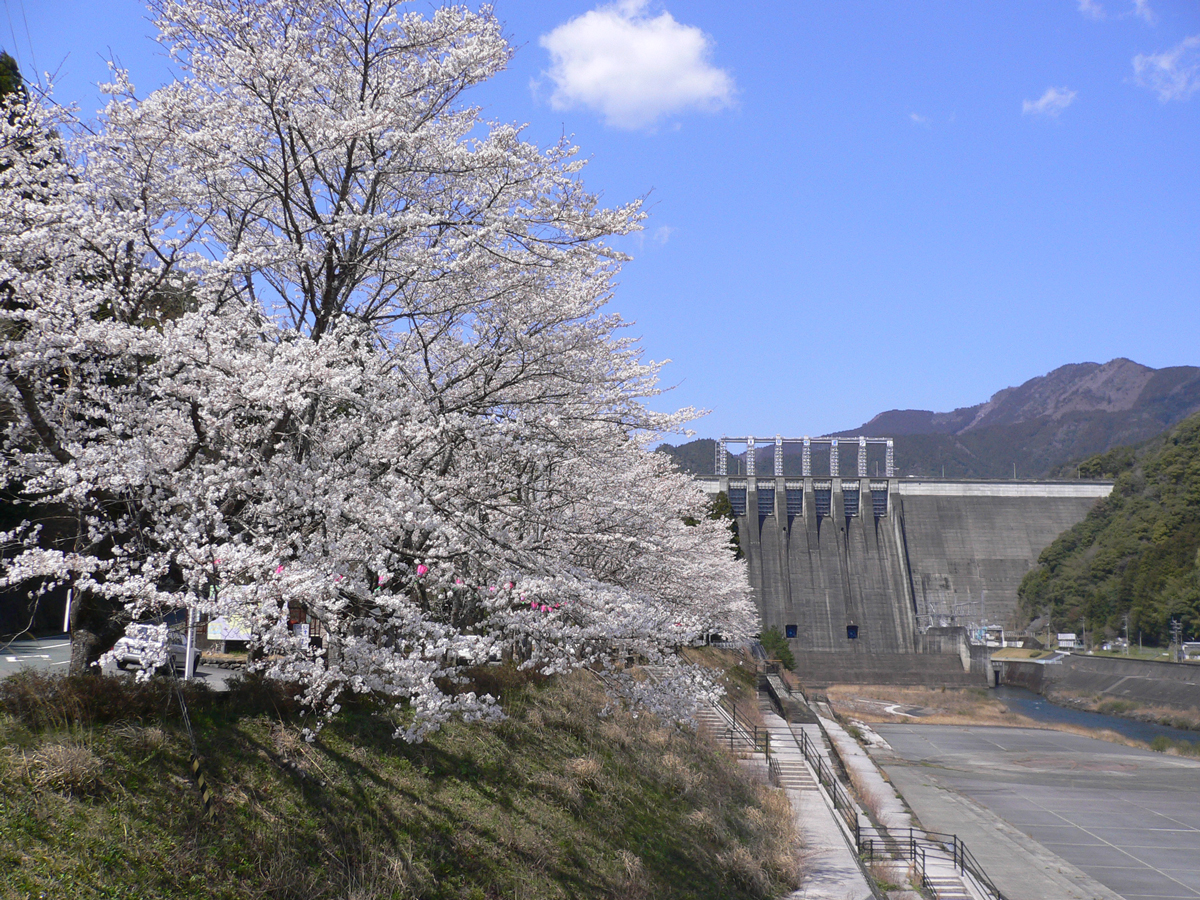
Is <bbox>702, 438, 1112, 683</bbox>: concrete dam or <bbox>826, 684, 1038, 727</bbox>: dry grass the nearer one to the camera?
<bbox>826, 684, 1038, 727</bbox>: dry grass

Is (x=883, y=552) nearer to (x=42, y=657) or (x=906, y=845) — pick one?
(x=906, y=845)

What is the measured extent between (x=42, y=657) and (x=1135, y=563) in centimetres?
7684

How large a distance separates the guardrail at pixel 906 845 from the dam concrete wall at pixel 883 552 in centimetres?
4286

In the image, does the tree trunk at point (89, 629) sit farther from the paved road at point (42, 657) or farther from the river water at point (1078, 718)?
the river water at point (1078, 718)

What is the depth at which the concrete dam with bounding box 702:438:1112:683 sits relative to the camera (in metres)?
66.9

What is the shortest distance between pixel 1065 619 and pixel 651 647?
239ft

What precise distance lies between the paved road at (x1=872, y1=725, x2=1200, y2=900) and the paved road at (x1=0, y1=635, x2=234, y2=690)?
1761 centimetres

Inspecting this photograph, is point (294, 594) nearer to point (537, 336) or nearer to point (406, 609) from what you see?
point (406, 609)

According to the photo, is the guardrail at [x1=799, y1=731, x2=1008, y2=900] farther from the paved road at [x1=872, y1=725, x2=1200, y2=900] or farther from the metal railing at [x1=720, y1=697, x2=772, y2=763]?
the metal railing at [x1=720, y1=697, x2=772, y2=763]

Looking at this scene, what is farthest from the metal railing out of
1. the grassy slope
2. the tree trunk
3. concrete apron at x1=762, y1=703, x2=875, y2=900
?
the tree trunk

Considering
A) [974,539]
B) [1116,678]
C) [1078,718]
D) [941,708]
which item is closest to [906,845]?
[941,708]

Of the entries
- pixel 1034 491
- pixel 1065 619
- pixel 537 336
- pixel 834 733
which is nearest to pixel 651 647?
pixel 537 336

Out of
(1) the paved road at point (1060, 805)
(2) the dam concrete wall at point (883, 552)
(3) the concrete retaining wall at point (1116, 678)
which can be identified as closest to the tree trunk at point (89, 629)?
(1) the paved road at point (1060, 805)

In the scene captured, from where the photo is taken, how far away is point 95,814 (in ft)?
23.9
